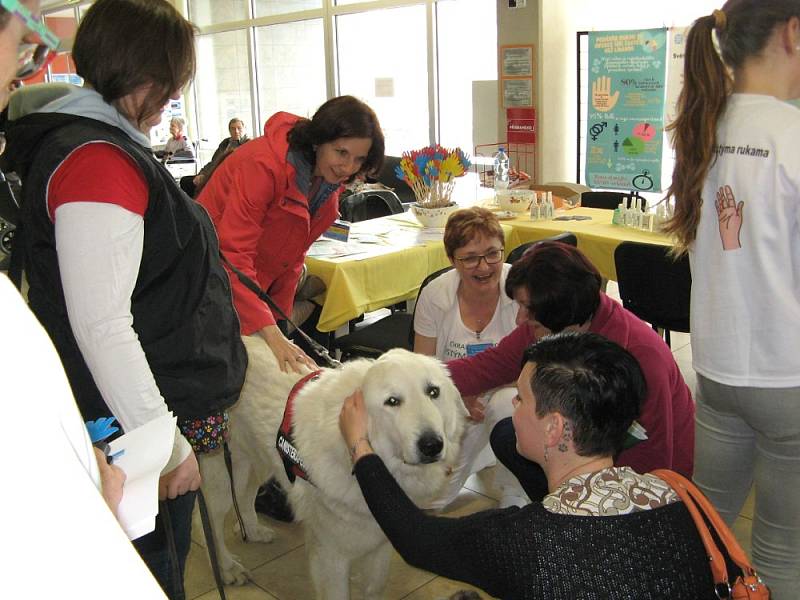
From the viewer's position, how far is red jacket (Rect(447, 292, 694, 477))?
205 centimetres

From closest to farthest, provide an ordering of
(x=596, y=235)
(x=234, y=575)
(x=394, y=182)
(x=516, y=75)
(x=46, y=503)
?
(x=46, y=503) → (x=234, y=575) → (x=596, y=235) → (x=516, y=75) → (x=394, y=182)

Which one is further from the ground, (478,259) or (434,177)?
(434,177)

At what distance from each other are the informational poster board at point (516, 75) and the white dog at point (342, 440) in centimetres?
588

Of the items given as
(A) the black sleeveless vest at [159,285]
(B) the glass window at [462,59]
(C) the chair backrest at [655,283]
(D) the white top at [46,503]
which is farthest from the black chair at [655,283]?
(B) the glass window at [462,59]

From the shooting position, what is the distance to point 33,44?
2.10ft

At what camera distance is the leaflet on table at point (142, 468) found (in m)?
0.78

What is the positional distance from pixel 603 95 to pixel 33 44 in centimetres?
722

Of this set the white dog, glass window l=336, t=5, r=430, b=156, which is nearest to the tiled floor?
the white dog

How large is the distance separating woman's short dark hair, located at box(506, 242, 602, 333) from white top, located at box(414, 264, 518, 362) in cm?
70

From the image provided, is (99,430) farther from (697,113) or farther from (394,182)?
(394,182)

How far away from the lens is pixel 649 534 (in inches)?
48.7

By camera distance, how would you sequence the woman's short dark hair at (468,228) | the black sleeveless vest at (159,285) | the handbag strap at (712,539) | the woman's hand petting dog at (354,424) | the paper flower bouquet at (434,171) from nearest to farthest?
1. the handbag strap at (712,539)
2. the black sleeveless vest at (159,285)
3. the woman's hand petting dog at (354,424)
4. the woman's short dark hair at (468,228)
5. the paper flower bouquet at (434,171)

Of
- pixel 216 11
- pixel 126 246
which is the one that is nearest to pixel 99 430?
pixel 126 246

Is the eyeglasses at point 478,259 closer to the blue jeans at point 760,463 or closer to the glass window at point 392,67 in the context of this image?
the blue jeans at point 760,463
